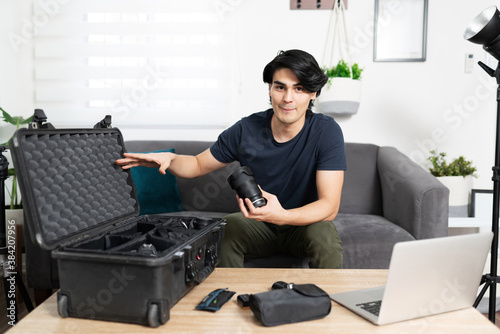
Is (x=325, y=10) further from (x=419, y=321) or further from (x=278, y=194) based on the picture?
(x=419, y=321)

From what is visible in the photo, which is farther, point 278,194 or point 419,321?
point 278,194

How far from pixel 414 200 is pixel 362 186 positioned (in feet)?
1.72

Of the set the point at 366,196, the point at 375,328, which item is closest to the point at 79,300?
the point at 375,328

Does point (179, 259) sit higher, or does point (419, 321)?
point (179, 259)

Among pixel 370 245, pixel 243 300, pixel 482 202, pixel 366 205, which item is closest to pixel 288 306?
pixel 243 300

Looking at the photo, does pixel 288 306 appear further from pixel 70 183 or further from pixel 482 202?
pixel 482 202

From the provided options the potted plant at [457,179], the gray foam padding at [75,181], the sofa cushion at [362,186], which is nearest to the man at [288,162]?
the gray foam padding at [75,181]

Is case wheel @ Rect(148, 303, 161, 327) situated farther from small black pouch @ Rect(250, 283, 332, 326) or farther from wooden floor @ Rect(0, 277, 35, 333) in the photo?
wooden floor @ Rect(0, 277, 35, 333)

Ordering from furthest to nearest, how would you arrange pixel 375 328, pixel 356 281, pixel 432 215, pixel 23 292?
pixel 432 215
pixel 23 292
pixel 356 281
pixel 375 328

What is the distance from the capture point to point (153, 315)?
789 mm

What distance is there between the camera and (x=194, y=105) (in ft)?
8.57

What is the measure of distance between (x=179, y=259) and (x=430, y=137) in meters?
2.13

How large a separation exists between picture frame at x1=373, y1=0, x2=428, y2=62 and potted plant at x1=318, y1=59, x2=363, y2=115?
29cm

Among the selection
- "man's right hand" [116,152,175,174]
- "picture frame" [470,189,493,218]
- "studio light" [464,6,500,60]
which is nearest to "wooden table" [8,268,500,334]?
"man's right hand" [116,152,175,174]
